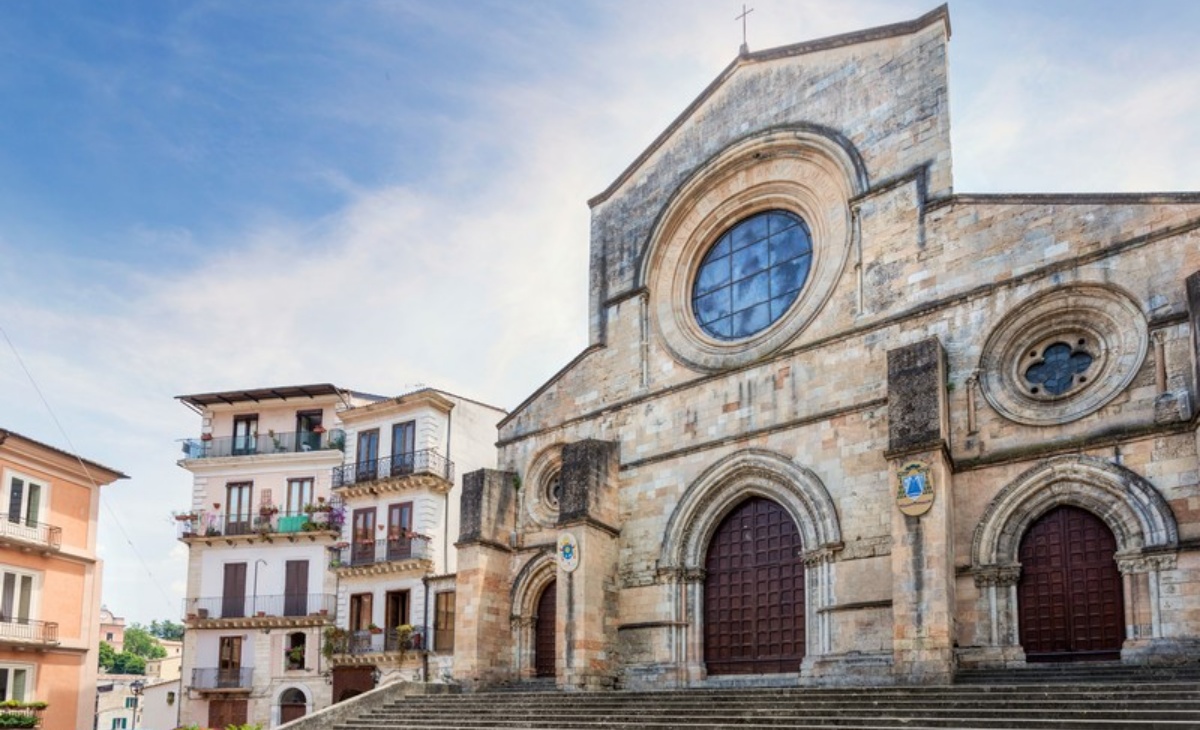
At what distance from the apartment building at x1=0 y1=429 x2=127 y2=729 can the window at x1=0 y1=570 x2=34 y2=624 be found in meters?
0.02

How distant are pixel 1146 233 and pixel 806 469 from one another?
6578 millimetres

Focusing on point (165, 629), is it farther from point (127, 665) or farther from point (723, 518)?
point (723, 518)

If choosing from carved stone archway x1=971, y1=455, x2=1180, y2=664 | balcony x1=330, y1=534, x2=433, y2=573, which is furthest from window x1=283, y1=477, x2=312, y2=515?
carved stone archway x1=971, y1=455, x2=1180, y2=664

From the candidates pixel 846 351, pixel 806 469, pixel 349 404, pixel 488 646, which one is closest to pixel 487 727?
pixel 488 646

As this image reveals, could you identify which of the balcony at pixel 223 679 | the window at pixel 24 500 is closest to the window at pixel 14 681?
the window at pixel 24 500

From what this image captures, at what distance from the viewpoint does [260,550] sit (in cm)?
3369

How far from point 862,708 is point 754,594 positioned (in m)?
5.39

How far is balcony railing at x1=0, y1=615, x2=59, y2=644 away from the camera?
26.8m

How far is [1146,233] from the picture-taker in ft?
52.7

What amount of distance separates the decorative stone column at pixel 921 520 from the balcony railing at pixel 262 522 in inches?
792

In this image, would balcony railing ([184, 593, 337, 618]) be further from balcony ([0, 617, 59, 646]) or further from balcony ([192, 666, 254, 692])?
balcony ([0, 617, 59, 646])

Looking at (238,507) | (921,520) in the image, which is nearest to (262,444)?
(238,507)

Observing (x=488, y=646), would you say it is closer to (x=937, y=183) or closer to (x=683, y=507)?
(x=683, y=507)

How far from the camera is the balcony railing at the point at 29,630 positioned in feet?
88.0
